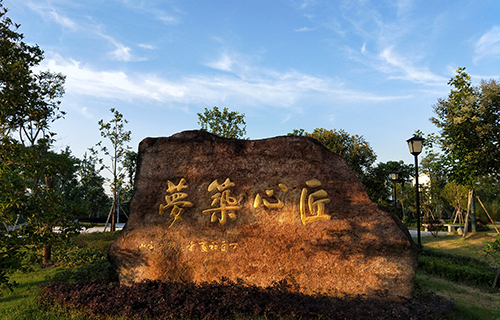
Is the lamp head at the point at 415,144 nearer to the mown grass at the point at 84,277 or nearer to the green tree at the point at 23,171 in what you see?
the mown grass at the point at 84,277

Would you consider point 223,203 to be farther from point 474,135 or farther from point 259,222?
point 474,135

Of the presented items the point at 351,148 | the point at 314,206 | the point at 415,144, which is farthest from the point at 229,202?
the point at 351,148

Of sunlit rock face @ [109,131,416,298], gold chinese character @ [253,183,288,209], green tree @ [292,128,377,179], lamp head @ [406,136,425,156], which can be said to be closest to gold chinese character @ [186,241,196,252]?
sunlit rock face @ [109,131,416,298]

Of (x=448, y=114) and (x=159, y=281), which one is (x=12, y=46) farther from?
(x=448, y=114)

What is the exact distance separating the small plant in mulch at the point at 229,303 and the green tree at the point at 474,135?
34.7 feet

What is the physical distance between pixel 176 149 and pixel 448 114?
557 inches

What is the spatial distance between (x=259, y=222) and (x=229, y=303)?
4.79 ft

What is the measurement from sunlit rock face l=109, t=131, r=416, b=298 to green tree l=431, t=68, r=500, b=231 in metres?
10.8

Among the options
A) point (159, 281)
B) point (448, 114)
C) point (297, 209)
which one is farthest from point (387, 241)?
point (448, 114)

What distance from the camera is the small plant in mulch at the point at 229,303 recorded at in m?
5.01

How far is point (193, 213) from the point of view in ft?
20.5

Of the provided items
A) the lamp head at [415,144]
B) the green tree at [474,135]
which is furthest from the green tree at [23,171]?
the green tree at [474,135]

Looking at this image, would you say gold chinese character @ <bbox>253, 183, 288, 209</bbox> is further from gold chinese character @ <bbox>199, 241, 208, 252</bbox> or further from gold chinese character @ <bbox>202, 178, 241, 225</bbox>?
gold chinese character @ <bbox>199, 241, 208, 252</bbox>

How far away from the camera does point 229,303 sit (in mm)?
5113
